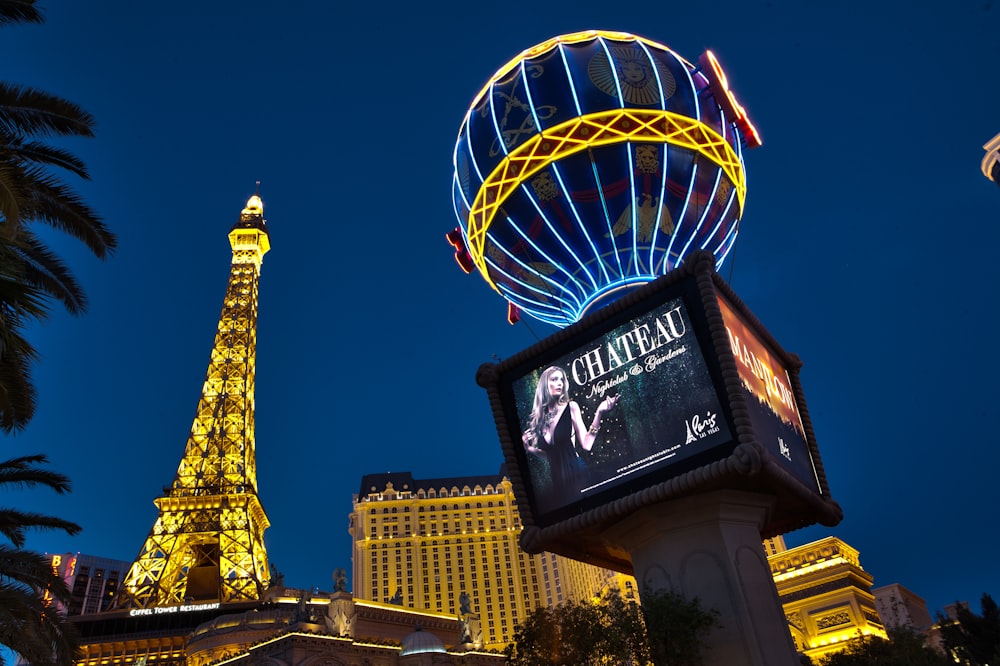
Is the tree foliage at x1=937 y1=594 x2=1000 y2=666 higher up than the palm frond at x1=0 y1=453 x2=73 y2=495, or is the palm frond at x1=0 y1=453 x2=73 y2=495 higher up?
the palm frond at x1=0 y1=453 x2=73 y2=495

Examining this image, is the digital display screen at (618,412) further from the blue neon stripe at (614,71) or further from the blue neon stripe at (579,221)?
the blue neon stripe at (614,71)

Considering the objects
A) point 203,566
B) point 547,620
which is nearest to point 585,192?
point 547,620

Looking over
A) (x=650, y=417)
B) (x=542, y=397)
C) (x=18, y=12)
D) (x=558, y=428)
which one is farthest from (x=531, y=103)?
(x=18, y=12)

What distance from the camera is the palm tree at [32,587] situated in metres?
15.7

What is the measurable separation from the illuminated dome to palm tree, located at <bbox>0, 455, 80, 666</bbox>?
13.9 meters

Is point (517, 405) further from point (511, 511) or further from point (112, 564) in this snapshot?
point (112, 564)

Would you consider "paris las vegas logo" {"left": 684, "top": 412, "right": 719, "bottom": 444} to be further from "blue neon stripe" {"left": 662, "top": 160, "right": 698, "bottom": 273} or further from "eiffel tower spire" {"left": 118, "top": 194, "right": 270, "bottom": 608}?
"eiffel tower spire" {"left": 118, "top": 194, "right": 270, "bottom": 608}

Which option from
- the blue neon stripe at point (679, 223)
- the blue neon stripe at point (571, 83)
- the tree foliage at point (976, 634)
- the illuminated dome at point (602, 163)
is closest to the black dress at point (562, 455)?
the illuminated dome at point (602, 163)

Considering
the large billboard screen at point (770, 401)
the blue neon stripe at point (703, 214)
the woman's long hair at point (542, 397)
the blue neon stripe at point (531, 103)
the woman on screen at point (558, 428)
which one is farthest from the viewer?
the blue neon stripe at point (703, 214)

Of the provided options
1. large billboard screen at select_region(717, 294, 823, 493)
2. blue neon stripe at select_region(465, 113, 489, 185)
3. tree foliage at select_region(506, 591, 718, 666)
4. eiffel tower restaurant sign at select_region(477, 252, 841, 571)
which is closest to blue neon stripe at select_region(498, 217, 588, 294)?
blue neon stripe at select_region(465, 113, 489, 185)

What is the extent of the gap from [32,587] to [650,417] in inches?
609

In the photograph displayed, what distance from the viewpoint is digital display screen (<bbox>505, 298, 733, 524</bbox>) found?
19.2m

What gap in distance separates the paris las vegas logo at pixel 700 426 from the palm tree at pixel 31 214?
13.9 m

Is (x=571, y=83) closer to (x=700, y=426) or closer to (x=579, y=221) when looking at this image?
(x=579, y=221)
